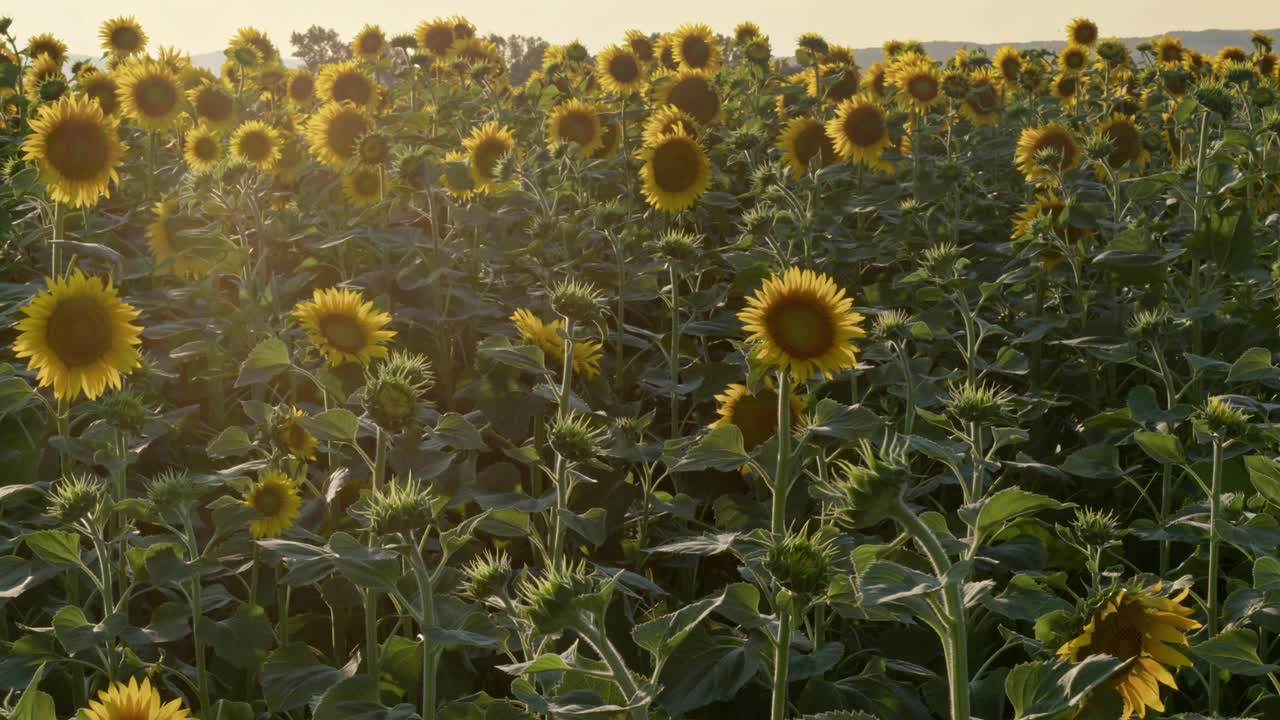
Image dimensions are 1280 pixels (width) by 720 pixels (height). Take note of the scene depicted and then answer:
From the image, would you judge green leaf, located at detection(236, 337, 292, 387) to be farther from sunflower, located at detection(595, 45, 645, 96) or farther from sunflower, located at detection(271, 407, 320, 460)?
sunflower, located at detection(595, 45, 645, 96)

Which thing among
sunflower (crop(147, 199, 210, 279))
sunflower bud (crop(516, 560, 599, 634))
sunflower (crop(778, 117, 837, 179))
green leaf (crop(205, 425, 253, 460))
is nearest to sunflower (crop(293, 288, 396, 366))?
green leaf (crop(205, 425, 253, 460))

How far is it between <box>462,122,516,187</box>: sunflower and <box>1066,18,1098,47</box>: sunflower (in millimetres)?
5975

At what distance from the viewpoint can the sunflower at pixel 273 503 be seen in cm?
248

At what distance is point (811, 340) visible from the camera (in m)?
2.08

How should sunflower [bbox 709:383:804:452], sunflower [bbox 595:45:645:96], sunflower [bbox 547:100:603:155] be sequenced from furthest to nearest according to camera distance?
sunflower [bbox 595:45:645:96] < sunflower [bbox 547:100:603:155] < sunflower [bbox 709:383:804:452]

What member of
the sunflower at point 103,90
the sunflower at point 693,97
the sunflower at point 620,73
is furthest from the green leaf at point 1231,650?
the sunflower at point 103,90

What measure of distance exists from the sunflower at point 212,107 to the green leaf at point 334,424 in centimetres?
446

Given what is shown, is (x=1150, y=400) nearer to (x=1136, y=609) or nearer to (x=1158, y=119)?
(x=1136, y=609)

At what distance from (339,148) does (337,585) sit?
3.33 m

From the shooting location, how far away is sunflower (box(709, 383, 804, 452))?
106 inches

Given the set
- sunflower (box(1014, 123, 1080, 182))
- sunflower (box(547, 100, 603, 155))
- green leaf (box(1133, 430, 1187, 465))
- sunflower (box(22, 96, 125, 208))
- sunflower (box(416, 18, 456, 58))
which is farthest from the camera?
sunflower (box(416, 18, 456, 58))

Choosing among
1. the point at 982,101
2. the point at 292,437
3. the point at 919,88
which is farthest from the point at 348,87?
the point at 292,437

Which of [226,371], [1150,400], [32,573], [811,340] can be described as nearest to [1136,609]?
[811,340]

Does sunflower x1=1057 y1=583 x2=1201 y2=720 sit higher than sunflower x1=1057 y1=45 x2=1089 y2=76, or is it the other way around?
sunflower x1=1057 y1=45 x2=1089 y2=76
